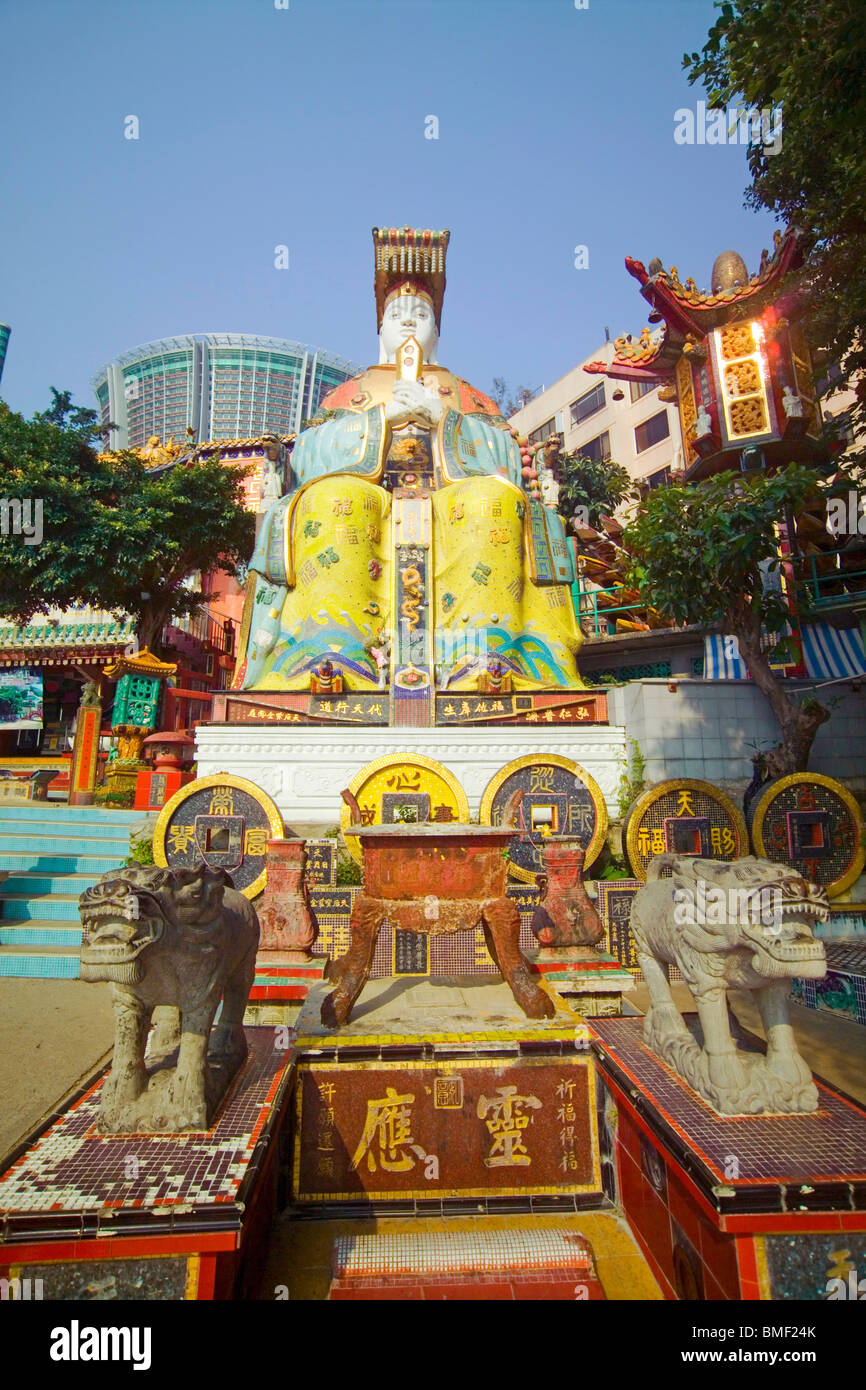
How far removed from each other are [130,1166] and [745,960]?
101 inches

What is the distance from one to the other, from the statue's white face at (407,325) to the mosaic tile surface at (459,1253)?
15.7 metres

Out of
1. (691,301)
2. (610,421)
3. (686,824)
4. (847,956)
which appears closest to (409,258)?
(691,301)

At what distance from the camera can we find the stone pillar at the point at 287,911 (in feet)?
19.1

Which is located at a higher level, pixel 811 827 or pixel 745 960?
pixel 811 827

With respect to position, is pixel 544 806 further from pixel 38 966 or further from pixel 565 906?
pixel 38 966

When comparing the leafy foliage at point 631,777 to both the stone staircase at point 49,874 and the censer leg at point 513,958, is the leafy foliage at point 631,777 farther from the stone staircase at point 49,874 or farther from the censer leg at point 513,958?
the stone staircase at point 49,874

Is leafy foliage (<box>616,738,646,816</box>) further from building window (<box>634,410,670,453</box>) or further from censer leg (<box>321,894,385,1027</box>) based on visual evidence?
building window (<box>634,410,670,453</box>)

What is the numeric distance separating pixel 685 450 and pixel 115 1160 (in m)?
14.1

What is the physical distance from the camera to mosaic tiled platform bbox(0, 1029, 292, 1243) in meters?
2.42

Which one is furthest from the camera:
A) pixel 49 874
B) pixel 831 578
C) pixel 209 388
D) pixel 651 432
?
pixel 209 388

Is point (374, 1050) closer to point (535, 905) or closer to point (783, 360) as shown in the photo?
point (535, 905)

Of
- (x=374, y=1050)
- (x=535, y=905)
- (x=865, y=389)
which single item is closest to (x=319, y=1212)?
(x=374, y=1050)

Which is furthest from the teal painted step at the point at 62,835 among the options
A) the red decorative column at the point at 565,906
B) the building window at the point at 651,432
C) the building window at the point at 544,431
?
the building window at the point at 544,431

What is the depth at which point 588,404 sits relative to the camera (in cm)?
2711
